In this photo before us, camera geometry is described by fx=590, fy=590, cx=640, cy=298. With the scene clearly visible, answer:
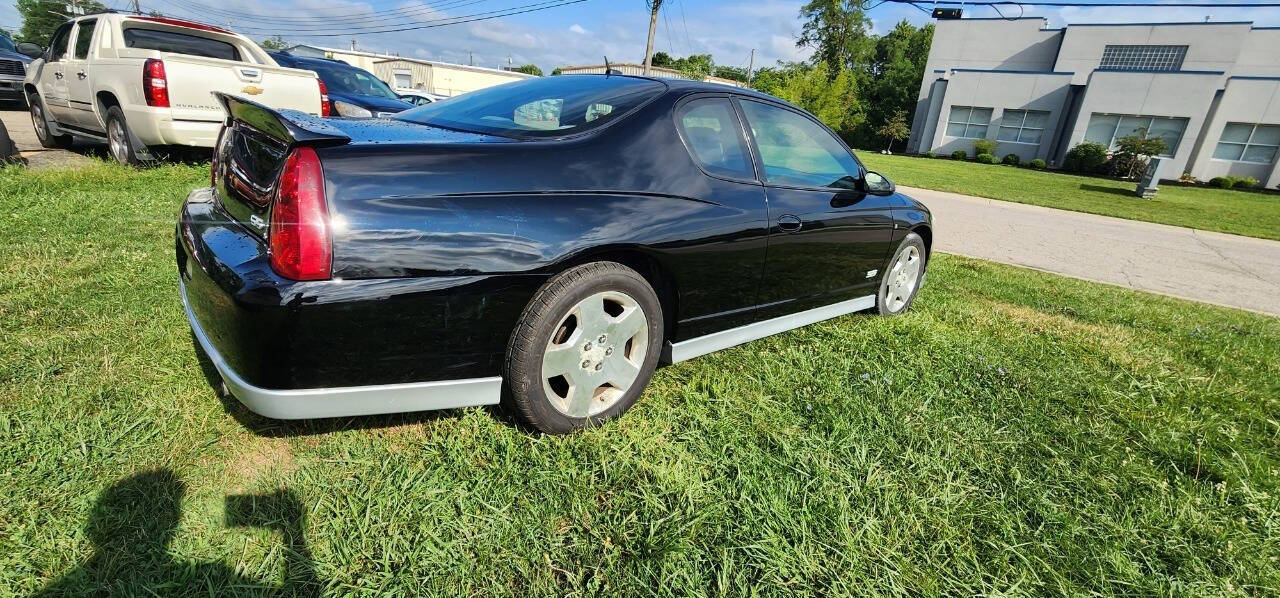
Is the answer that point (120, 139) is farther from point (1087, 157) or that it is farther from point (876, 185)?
point (1087, 157)

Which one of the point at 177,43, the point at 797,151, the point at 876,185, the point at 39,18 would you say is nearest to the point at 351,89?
the point at 177,43

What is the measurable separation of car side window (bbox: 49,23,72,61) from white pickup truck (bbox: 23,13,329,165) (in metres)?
0.01

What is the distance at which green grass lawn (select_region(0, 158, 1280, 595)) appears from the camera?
165 centimetres

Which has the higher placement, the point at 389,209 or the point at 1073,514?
the point at 389,209

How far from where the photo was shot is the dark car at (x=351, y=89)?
8008mm

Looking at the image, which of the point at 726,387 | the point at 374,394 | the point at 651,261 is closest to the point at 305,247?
the point at 374,394

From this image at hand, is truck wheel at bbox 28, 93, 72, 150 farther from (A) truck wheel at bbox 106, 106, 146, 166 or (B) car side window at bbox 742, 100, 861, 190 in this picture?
(B) car side window at bbox 742, 100, 861, 190

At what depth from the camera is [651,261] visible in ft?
7.68

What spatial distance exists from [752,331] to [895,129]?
40695 mm

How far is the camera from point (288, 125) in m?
1.78

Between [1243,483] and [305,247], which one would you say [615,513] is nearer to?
[305,247]

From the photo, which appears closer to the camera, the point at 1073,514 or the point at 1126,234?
the point at 1073,514

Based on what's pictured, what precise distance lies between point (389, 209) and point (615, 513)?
1160 mm

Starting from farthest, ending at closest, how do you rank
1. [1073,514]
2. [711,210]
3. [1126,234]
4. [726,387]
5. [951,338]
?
[1126,234] < [951,338] < [726,387] < [711,210] < [1073,514]
